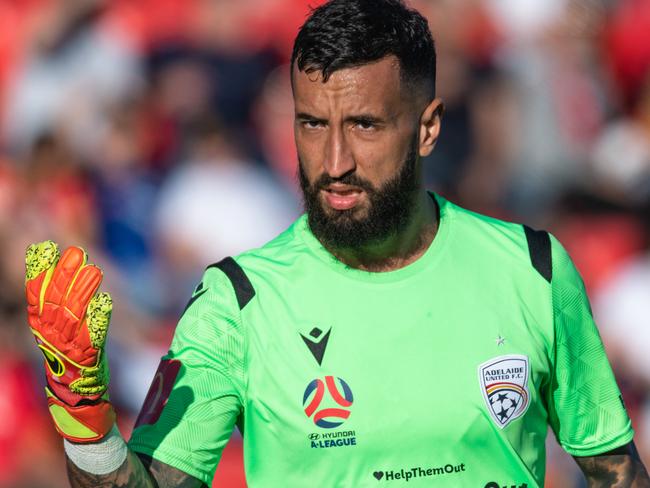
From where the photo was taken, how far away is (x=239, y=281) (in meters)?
3.30

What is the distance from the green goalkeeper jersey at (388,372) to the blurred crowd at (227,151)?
2.73 m

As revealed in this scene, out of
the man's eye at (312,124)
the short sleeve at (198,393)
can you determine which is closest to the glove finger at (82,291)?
the short sleeve at (198,393)

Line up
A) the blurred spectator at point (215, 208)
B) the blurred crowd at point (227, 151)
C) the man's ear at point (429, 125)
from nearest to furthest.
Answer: the man's ear at point (429, 125) → the blurred crowd at point (227, 151) → the blurred spectator at point (215, 208)

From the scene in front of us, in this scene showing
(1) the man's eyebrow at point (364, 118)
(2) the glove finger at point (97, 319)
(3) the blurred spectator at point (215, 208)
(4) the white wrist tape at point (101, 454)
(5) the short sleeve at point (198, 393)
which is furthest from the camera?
(3) the blurred spectator at point (215, 208)

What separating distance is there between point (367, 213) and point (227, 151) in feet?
11.0

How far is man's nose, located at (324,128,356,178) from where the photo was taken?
315 cm

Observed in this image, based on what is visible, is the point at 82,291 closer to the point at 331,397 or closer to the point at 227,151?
the point at 331,397

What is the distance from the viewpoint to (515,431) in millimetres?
3201

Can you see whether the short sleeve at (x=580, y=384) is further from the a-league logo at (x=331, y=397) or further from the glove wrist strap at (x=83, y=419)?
the glove wrist strap at (x=83, y=419)

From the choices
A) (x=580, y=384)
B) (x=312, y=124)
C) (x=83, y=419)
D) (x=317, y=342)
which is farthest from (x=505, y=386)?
(x=83, y=419)

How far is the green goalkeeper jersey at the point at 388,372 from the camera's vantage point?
10.3ft

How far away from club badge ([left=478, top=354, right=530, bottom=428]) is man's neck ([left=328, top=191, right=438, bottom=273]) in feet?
1.39

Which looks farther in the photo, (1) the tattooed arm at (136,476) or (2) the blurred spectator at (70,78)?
(2) the blurred spectator at (70,78)

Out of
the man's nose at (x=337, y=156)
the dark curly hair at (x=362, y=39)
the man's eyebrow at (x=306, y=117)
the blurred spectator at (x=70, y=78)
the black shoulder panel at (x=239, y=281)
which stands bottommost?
the blurred spectator at (x=70, y=78)
